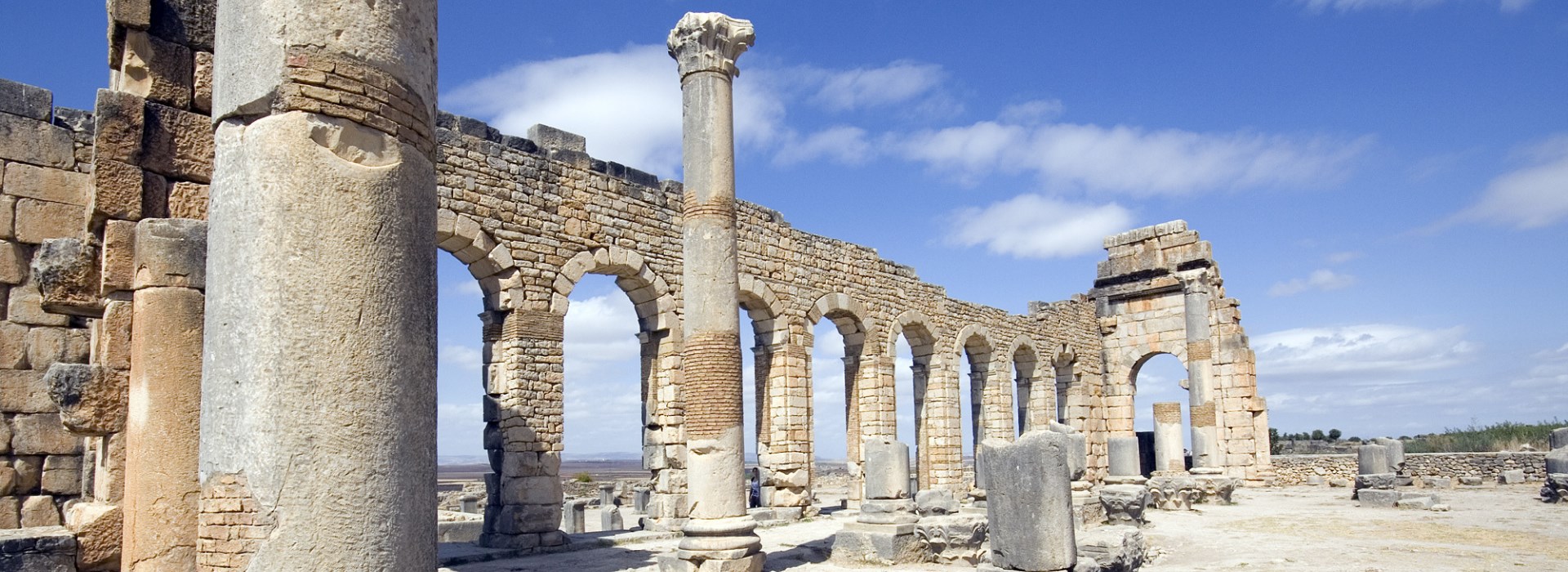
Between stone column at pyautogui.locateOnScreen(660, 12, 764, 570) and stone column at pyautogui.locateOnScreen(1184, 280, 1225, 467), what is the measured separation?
51.4ft

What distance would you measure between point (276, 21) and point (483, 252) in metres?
9.50

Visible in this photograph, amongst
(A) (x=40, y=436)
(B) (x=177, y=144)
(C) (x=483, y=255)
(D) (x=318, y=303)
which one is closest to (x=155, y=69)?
(B) (x=177, y=144)

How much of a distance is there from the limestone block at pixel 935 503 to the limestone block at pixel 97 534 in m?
10.3

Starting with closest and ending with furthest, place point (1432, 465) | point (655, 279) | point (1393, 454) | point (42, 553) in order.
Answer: point (42, 553)
point (655, 279)
point (1393, 454)
point (1432, 465)

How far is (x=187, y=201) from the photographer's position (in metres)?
4.30

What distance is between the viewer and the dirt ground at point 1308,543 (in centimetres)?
1045

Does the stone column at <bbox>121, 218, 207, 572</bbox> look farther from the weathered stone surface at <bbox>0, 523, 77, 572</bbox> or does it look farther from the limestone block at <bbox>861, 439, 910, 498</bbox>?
the limestone block at <bbox>861, 439, 910, 498</bbox>

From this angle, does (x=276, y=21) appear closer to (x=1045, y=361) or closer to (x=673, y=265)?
(x=673, y=265)

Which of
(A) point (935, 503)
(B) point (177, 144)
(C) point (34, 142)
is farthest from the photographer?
(A) point (935, 503)

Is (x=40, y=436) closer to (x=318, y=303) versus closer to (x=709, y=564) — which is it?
(x=709, y=564)

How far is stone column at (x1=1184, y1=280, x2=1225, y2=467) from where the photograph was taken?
22.7 m

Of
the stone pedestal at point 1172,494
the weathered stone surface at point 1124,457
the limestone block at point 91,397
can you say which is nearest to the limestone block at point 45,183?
the limestone block at point 91,397

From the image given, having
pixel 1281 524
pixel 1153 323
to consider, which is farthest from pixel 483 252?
pixel 1153 323

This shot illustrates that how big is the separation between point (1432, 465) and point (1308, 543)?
19353 millimetres
